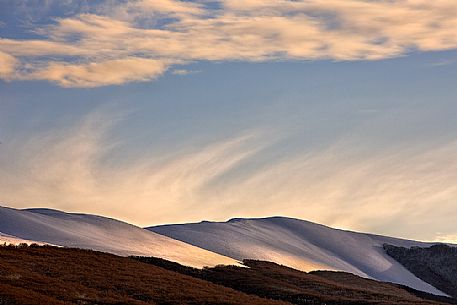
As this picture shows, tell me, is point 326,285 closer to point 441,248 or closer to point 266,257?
point 266,257

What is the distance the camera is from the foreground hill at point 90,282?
4881cm

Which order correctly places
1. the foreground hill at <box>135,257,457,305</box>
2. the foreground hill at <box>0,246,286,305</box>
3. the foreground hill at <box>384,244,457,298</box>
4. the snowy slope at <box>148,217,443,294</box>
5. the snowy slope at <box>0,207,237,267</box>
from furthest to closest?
1. the foreground hill at <box>384,244,457,298</box>
2. the snowy slope at <box>148,217,443,294</box>
3. the snowy slope at <box>0,207,237,267</box>
4. the foreground hill at <box>135,257,457,305</box>
5. the foreground hill at <box>0,246,286,305</box>

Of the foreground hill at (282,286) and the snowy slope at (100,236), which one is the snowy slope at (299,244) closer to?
the snowy slope at (100,236)

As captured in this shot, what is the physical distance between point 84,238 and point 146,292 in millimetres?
42479

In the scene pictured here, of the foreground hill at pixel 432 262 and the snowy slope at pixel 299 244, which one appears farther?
the foreground hill at pixel 432 262

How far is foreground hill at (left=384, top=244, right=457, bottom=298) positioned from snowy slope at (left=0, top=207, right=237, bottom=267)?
62770mm

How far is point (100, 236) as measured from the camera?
345 feet

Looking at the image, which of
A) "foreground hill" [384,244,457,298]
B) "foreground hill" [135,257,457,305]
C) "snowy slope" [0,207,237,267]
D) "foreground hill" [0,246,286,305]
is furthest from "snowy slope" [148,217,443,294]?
→ "foreground hill" [0,246,286,305]

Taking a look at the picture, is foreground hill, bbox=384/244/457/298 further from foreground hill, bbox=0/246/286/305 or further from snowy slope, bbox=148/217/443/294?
foreground hill, bbox=0/246/286/305

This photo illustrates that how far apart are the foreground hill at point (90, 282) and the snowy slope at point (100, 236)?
14.8m

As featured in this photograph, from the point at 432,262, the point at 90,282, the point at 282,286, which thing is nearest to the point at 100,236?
the point at 282,286

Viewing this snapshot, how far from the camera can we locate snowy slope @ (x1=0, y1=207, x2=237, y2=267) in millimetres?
91062

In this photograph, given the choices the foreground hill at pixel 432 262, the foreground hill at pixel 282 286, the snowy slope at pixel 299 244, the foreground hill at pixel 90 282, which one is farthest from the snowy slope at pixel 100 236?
the foreground hill at pixel 432 262

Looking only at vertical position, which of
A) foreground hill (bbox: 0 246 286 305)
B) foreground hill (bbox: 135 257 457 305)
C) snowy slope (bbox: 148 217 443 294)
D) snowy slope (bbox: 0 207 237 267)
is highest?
snowy slope (bbox: 148 217 443 294)
